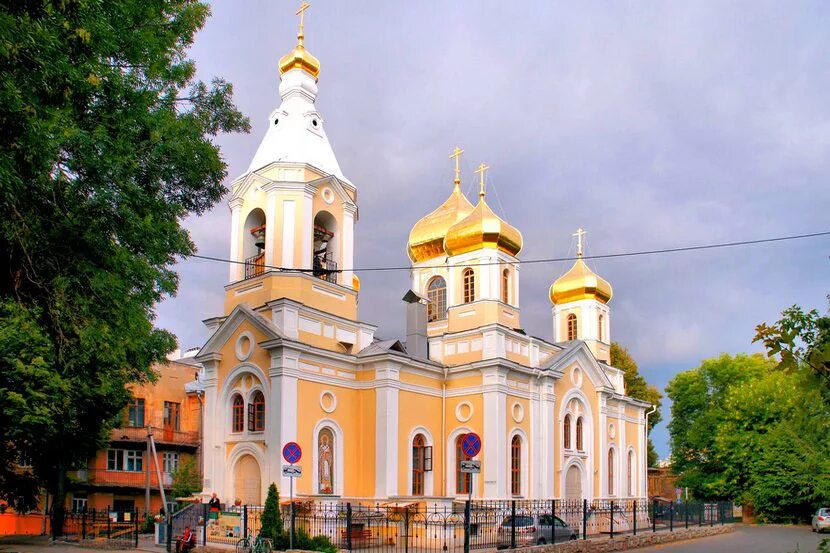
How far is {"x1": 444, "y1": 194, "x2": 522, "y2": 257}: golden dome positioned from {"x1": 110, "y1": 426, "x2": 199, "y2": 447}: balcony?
47.5ft

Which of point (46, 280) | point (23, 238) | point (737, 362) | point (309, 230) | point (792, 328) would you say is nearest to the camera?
point (792, 328)

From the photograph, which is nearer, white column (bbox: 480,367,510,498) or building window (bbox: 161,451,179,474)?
white column (bbox: 480,367,510,498)

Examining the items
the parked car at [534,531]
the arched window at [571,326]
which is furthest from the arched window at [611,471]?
the parked car at [534,531]

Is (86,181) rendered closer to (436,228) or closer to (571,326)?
(436,228)

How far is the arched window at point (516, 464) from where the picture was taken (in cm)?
2708

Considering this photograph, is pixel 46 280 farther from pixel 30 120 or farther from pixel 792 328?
pixel 792 328

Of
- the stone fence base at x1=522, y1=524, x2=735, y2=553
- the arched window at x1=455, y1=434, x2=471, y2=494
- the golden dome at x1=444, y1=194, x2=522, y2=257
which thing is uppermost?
the golden dome at x1=444, y1=194, x2=522, y2=257

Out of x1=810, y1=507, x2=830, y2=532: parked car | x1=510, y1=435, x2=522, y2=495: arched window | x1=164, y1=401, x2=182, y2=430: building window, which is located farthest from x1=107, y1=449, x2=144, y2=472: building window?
x1=810, y1=507, x2=830, y2=532: parked car

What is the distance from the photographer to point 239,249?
2492 cm

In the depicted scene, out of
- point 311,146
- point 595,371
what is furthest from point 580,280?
point 311,146

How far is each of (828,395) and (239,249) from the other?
21.2 m

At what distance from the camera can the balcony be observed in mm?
33675

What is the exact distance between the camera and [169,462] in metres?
35.7

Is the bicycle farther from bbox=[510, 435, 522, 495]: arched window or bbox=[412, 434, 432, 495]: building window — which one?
bbox=[510, 435, 522, 495]: arched window
